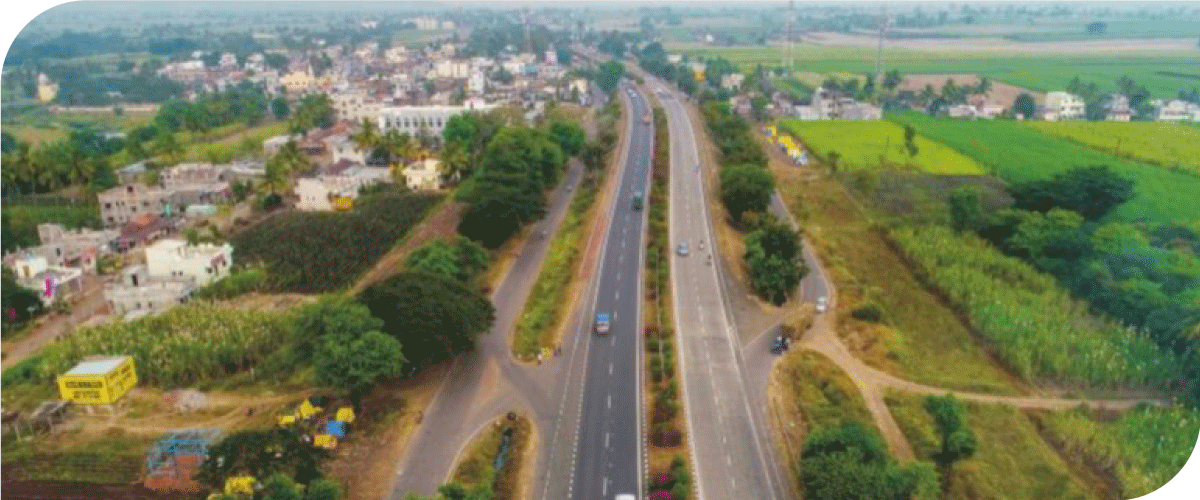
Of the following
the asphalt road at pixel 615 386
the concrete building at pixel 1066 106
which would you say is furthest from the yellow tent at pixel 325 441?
the concrete building at pixel 1066 106

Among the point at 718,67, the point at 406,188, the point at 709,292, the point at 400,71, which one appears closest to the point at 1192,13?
the point at 709,292

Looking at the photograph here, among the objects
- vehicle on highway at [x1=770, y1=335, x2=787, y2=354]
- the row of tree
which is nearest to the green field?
the row of tree

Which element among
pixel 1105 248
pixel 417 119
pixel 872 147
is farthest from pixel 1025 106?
pixel 417 119

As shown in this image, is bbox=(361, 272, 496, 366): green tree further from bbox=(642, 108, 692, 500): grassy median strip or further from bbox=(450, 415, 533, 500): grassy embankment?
bbox=(642, 108, 692, 500): grassy median strip

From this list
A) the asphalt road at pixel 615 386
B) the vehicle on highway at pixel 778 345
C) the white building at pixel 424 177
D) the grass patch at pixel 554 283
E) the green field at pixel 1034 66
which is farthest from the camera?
the green field at pixel 1034 66

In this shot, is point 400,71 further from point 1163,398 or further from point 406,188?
point 1163,398

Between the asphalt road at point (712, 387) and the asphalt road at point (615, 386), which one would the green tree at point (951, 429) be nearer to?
the asphalt road at point (712, 387)
